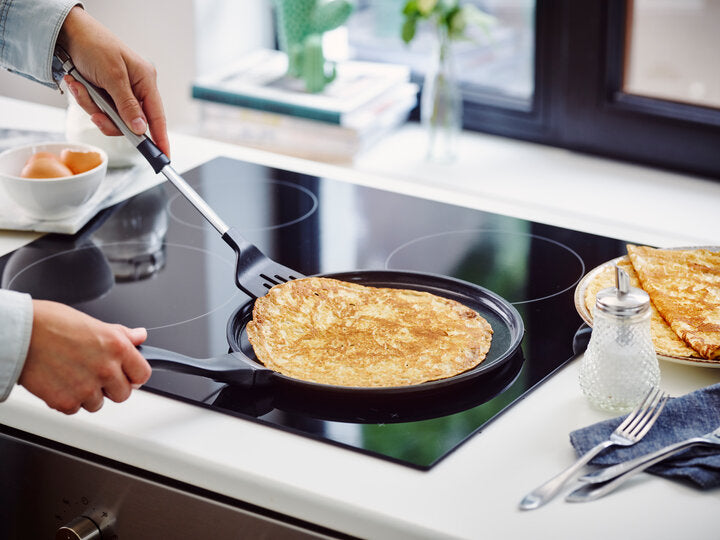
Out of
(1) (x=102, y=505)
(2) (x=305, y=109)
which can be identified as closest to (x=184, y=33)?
(2) (x=305, y=109)

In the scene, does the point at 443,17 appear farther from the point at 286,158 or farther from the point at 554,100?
the point at 286,158

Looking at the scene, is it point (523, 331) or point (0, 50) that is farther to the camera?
point (0, 50)

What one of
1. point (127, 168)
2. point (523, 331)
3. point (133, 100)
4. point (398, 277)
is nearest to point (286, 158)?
point (127, 168)

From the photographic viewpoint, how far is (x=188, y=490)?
1.01 m

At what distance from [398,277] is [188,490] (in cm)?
43

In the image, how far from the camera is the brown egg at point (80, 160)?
1564 millimetres

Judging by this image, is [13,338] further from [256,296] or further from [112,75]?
[112,75]

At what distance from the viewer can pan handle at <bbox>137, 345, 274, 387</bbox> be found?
103cm

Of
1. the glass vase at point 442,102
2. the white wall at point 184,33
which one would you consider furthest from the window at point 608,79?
the white wall at point 184,33

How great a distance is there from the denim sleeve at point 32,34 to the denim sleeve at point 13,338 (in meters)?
0.59

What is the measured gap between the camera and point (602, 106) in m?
2.29

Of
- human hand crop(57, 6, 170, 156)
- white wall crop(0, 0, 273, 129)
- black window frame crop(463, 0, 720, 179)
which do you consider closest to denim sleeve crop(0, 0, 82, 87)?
human hand crop(57, 6, 170, 156)

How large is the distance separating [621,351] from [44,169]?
3.03 feet

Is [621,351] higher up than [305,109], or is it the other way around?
[621,351]
